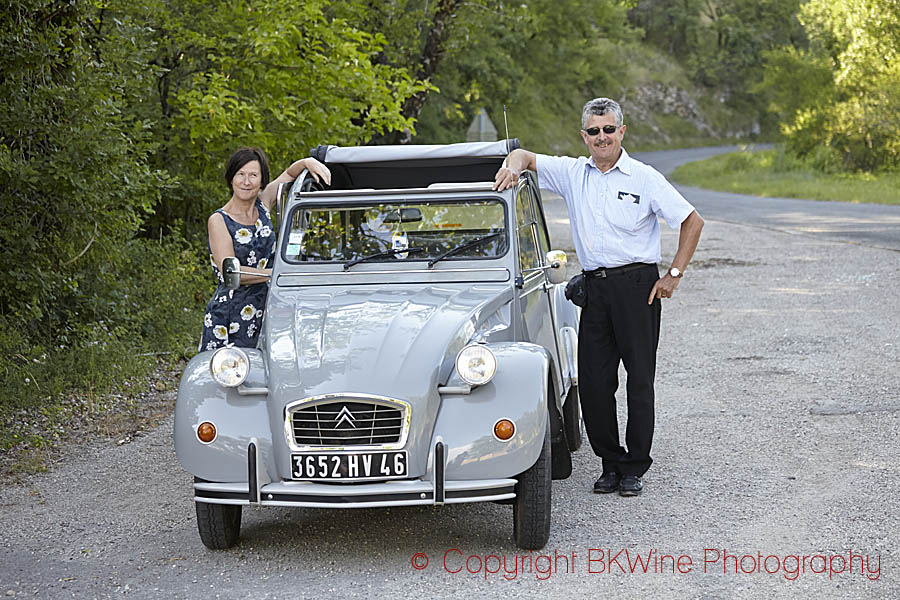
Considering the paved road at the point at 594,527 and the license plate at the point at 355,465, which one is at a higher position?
the license plate at the point at 355,465

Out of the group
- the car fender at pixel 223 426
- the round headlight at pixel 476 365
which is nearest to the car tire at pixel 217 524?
the car fender at pixel 223 426

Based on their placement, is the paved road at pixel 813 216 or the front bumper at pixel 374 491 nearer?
the front bumper at pixel 374 491

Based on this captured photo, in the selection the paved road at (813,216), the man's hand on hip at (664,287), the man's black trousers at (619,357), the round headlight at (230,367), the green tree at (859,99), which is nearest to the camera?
the round headlight at (230,367)

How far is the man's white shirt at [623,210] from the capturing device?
20.0 ft

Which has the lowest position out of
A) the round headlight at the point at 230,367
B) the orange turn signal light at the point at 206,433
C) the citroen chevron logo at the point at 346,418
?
the orange turn signal light at the point at 206,433

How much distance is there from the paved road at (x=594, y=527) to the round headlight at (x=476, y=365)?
837mm

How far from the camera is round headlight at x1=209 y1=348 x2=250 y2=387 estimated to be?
5.20 meters

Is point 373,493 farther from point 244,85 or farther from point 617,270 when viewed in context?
point 244,85

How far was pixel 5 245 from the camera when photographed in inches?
349

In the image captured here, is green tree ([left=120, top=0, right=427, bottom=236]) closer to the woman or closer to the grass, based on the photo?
the woman

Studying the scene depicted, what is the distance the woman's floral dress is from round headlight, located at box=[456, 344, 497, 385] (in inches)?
67.5

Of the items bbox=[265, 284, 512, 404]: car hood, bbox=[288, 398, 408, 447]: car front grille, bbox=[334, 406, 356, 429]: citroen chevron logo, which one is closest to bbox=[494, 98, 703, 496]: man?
bbox=[265, 284, 512, 404]: car hood

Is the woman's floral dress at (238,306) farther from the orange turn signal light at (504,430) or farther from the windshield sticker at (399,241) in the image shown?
the orange turn signal light at (504,430)

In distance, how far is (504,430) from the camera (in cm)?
498
